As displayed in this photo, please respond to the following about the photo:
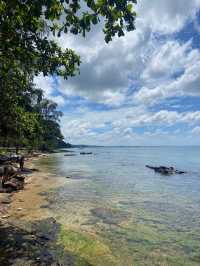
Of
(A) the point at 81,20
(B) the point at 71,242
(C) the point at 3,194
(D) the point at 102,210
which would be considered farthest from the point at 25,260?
(C) the point at 3,194

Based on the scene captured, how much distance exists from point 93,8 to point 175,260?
931cm

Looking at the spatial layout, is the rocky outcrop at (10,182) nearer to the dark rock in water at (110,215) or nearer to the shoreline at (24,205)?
the shoreline at (24,205)

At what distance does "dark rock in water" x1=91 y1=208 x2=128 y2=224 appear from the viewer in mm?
16523

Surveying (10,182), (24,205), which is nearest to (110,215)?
(24,205)

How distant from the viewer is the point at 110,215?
17672mm

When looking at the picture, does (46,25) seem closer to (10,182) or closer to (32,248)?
(32,248)

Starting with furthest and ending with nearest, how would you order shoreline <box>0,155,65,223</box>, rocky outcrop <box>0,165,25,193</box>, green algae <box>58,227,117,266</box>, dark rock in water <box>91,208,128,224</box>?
rocky outcrop <box>0,165,25,193</box> → dark rock in water <box>91,208,128,224</box> → shoreline <box>0,155,65,223</box> → green algae <box>58,227,117,266</box>

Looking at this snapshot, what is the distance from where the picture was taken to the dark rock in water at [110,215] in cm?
1652

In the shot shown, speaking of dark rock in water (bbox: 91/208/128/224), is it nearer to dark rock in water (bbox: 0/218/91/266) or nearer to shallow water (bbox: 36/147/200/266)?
shallow water (bbox: 36/147/200/266)

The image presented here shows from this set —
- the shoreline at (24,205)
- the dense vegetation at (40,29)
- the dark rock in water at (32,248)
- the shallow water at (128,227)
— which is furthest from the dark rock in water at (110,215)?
the dense vegetation at (40,29)

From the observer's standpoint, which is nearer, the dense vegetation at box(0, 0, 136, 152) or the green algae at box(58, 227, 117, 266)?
the dense vegetation at box(0, 0, 136, 152)

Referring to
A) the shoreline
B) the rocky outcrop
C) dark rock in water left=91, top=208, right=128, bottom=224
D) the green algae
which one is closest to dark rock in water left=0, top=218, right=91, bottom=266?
the green algae

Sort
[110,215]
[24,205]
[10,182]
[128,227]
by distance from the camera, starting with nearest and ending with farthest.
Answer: [128,227] → [110,215] → [24,205] → [10,182]

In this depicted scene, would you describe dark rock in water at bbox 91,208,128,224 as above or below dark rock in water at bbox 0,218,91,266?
below
